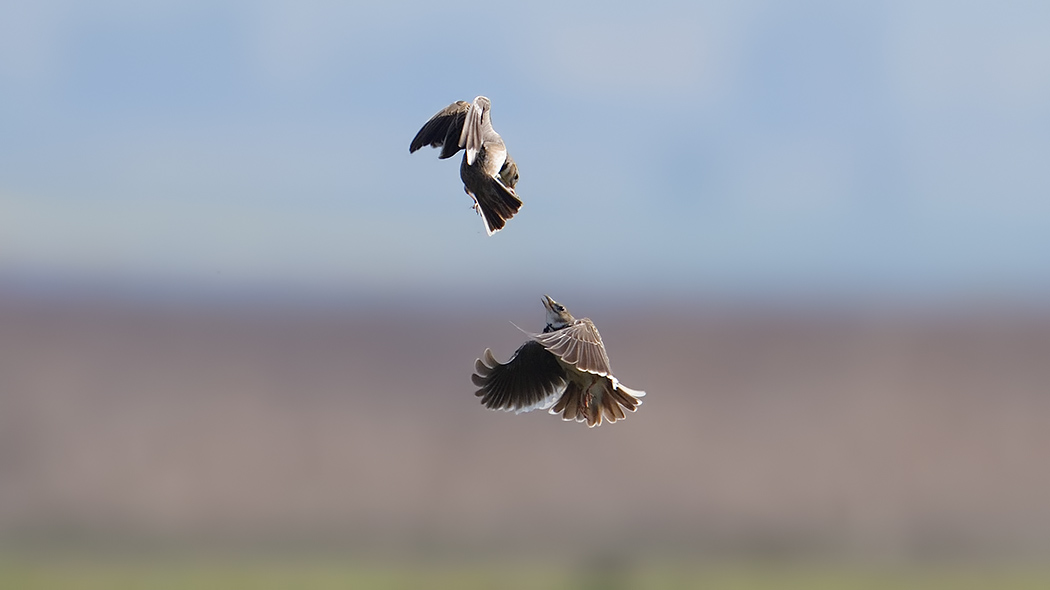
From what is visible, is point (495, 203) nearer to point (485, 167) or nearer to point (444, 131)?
point (485, 167)

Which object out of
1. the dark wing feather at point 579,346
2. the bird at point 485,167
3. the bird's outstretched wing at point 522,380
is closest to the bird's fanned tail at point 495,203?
→ the bird at point 485,167

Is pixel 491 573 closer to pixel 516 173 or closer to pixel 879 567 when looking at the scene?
pixel 879 567

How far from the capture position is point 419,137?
4.11 m

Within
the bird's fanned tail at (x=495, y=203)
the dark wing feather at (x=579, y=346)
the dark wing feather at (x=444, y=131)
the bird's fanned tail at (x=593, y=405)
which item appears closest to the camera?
the dark wing feather at (x=579, y=346)

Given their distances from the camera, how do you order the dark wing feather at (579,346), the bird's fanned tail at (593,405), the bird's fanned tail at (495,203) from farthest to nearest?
the bird's fanned tail at (593,405)
the bird's fanned tail at (495,203)
the dark wing feather at (579,346)

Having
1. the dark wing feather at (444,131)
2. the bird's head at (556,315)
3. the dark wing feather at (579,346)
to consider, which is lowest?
the dark wing feather at (579,346)

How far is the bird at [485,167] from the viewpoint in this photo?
3395 millimetres

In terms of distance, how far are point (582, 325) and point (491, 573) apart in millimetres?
10145

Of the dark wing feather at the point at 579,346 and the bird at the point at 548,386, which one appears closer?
the dark wing feather at the point at 579,346

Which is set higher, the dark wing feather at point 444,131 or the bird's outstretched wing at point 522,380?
the dark wing feather at point 444,131

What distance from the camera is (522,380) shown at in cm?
369

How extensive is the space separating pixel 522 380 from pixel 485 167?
726 mm

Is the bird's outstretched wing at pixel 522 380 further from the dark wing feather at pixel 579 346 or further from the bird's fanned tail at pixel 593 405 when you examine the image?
the dark wing feather at pixel 579 346

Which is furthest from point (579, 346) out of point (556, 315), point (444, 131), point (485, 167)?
point (444, 131)
